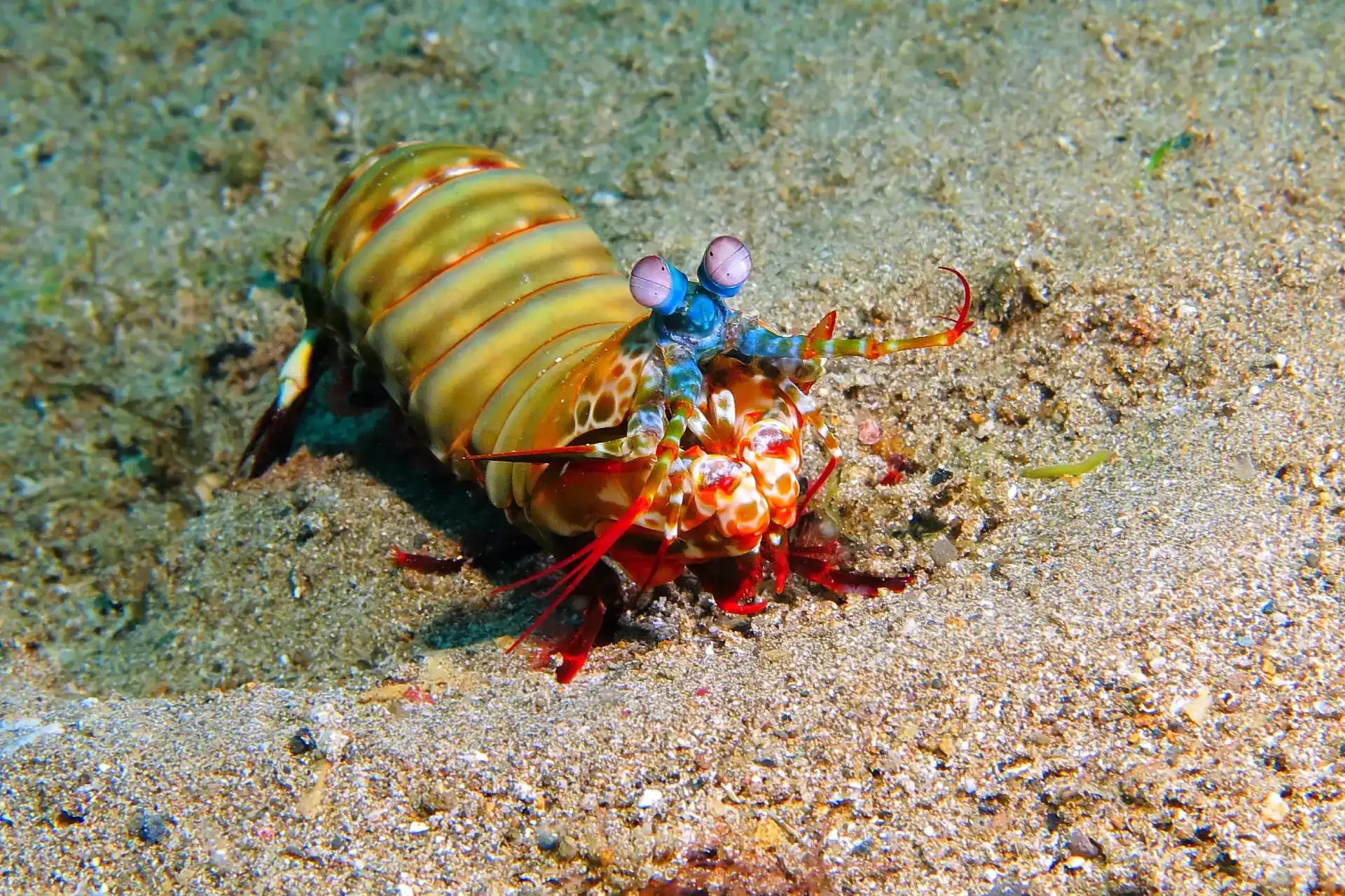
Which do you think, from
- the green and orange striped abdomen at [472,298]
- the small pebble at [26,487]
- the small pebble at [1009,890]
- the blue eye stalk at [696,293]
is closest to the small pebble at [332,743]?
the green and orange striped abdomen at [472,298]

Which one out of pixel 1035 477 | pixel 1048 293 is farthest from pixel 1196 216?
pixel 1035 477

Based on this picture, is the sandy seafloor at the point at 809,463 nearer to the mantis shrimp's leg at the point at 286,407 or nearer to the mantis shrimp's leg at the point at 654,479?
the mantis shrimp's leg at the point at 286,407

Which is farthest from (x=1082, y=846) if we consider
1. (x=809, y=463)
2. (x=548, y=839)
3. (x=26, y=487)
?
(x=26, y=487)

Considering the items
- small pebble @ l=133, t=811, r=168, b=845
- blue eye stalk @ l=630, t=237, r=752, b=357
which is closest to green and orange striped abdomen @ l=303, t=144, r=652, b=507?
blue eye stalk @ l=630, t=237, r=752, b=357

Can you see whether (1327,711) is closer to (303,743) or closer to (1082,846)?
(1082,846)

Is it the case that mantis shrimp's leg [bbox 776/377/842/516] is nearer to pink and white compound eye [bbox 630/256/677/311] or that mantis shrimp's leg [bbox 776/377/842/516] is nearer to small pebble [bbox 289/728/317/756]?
pink and white compound eye [bbox 630/256/677/311]

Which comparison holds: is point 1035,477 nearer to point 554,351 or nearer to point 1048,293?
point 1048,293
